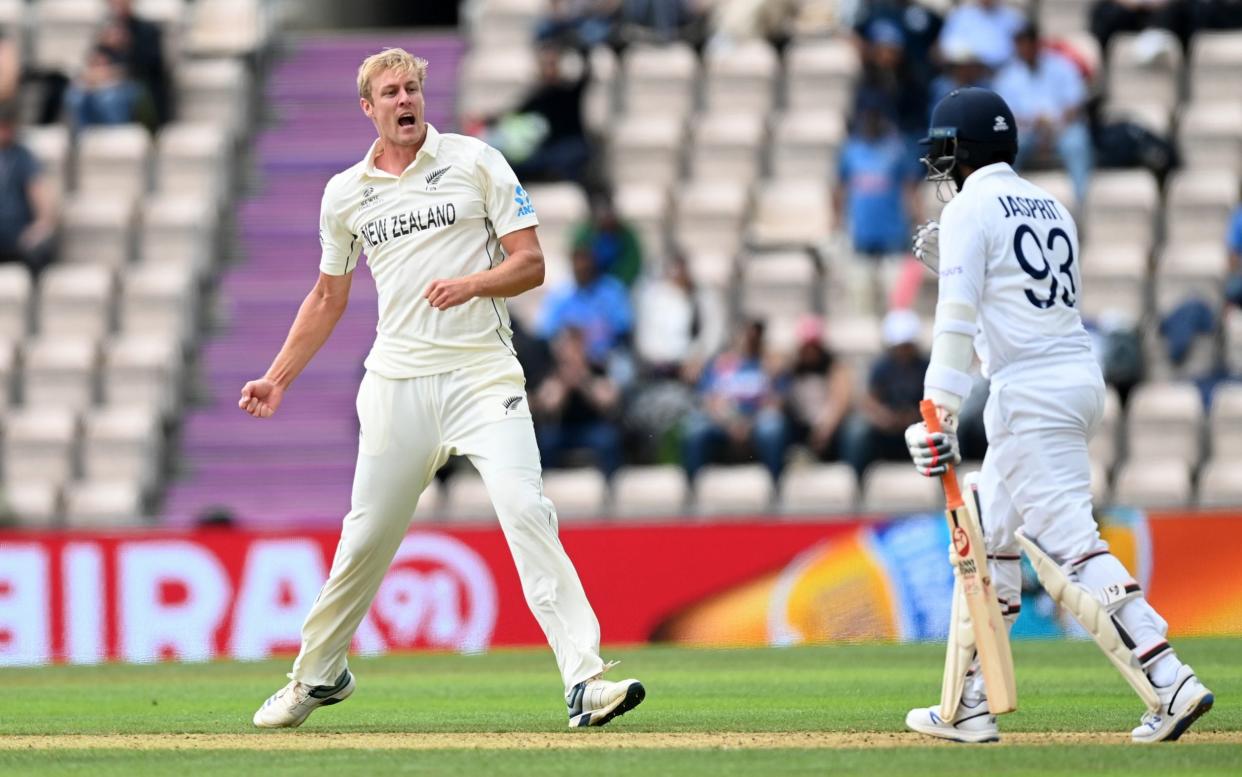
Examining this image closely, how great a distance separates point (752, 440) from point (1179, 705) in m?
7.97

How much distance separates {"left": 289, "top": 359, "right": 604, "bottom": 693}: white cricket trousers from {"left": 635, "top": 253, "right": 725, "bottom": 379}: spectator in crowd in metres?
7.64

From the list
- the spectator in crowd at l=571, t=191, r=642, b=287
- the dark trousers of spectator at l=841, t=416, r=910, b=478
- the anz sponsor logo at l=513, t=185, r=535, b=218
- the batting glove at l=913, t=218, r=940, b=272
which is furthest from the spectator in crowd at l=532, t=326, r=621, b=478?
the batting glove at l=913, t=218, r=940, b=272

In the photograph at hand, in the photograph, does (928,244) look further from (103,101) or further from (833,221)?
(103,101)

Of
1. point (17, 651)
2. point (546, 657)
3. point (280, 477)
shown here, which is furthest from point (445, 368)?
point (280, 477)

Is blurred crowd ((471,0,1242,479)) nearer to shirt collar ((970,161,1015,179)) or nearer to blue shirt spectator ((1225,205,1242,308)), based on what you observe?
blue shirt spectator ((1225,205,1242,308))

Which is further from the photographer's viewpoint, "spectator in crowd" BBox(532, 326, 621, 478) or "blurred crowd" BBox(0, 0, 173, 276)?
"blurred crowd" BBox(0, 0, 173, 276)

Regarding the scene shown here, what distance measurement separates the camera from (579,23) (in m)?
17.9

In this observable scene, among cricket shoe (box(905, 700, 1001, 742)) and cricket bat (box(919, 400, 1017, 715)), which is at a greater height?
cricket bat (box(919, 400, 1017, 715))

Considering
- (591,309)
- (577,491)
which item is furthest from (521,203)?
(591,309)

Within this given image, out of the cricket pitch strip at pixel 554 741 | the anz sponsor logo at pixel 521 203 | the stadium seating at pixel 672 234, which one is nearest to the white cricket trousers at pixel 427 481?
the cricket pitch strip at pixel 554 741

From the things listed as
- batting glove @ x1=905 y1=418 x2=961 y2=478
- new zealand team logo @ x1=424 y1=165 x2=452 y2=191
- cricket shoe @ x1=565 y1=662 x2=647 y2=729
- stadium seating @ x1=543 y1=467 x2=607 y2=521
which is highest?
new zealand team logo @ x1=424 y1=165 x2=452 y2=191

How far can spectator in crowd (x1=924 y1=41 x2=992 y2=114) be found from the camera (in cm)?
1593

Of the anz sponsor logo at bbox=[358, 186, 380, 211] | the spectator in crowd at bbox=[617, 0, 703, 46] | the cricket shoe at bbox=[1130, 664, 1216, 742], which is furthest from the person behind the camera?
the spectator in crowd at bbox=[617, 0, 703, 46]

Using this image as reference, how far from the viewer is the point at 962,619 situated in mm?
6945
